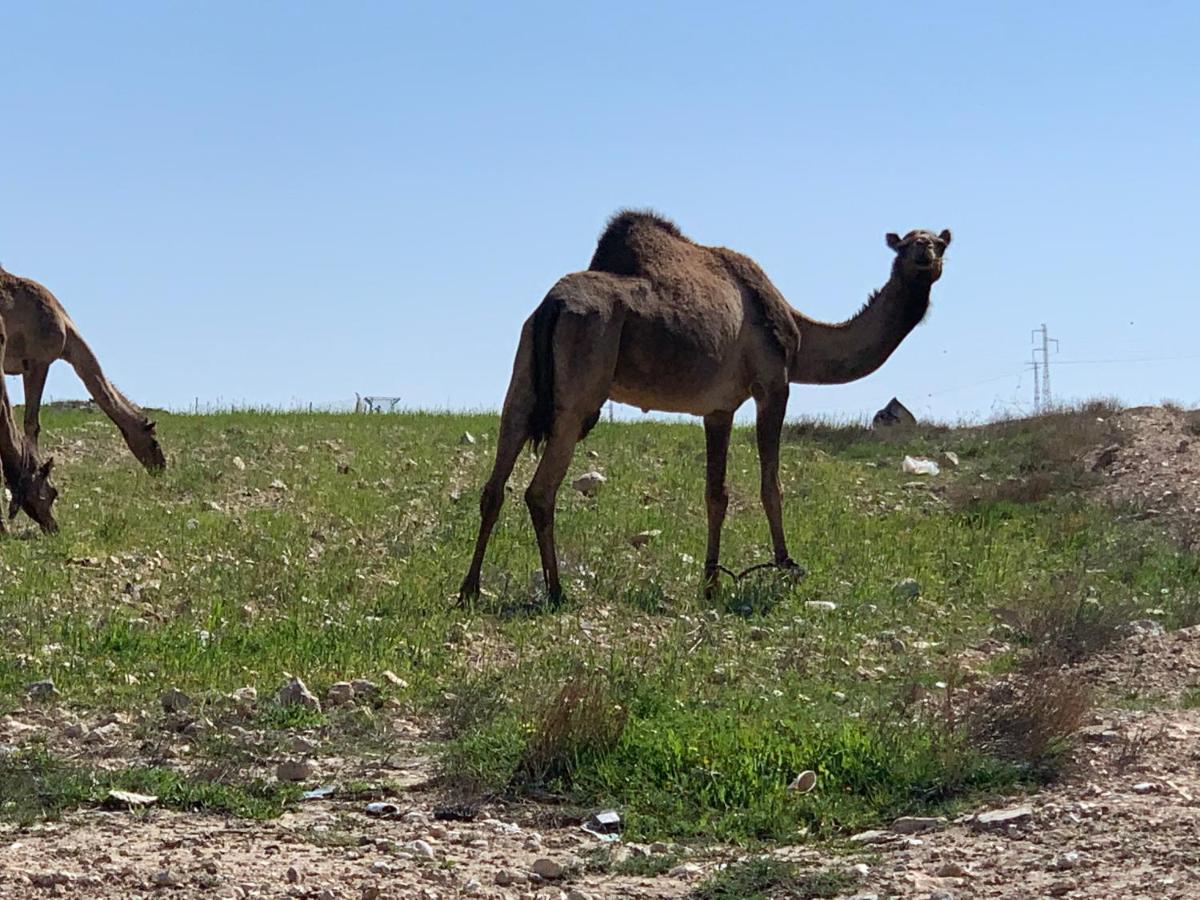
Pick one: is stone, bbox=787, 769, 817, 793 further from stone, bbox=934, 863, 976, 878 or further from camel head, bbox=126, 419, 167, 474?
camel head, bbox=126, 419, 167, 474

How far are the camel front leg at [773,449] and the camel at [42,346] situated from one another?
880cm

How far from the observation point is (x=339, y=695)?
30.9ft

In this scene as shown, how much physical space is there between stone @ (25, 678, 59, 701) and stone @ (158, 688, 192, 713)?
0.58 m

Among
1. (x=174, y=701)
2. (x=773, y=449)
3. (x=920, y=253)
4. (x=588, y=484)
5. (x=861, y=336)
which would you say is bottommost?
(x=174, y=701)

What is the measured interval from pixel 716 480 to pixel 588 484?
3.97 metres

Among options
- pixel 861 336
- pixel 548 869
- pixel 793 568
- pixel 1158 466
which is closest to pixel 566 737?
pixel 548 869

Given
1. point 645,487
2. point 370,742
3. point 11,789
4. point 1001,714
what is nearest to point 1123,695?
point 1001,714

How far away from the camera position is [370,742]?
8719 millimetres

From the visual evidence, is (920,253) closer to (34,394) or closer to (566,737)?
(566,737)

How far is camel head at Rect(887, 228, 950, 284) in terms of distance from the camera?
15.6 meters

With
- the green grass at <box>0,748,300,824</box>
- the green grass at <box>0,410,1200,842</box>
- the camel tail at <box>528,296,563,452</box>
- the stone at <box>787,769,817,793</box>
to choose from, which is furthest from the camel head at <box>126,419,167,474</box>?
the stone at <box>787,769,817,793</box>

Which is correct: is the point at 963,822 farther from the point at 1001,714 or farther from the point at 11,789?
the point at 11,789

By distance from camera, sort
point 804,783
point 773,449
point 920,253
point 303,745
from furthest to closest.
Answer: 1. point 920,253
2. point 773,449
3. point 303,745
4. point 804,783

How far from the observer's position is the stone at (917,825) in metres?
7.20
